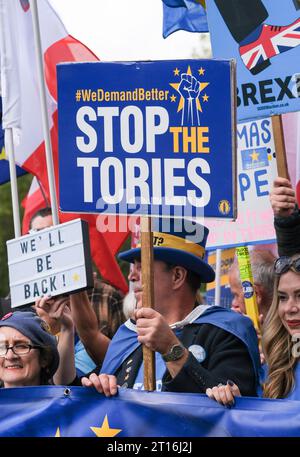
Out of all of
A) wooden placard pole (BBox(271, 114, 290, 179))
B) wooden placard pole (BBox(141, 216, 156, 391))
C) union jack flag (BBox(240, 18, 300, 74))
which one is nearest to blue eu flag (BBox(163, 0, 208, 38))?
union jack flag (BBox(240, 18, 300, 74))

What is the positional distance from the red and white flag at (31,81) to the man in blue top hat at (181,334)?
2320mm

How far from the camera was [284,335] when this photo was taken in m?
5.66

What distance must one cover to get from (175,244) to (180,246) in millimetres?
29

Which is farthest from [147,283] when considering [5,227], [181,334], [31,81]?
[5,227]

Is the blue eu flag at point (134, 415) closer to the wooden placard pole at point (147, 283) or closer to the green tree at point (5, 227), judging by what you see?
the wooden placard pole at point (147, 283)

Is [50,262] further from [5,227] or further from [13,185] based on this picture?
[5,227]

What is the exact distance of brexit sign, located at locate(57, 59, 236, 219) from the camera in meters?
5.12

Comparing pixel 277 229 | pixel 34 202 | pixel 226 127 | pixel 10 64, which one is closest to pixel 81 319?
pixel 277 229

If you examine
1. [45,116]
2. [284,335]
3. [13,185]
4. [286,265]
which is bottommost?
[284,335]

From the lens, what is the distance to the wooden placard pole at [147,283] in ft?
16.4

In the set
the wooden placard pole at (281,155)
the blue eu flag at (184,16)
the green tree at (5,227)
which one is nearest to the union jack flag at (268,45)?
the wooden placard pole at (281,155)

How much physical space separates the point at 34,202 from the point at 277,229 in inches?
187

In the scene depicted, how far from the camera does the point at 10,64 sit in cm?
821

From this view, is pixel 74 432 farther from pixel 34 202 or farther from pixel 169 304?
pixel 34 202
